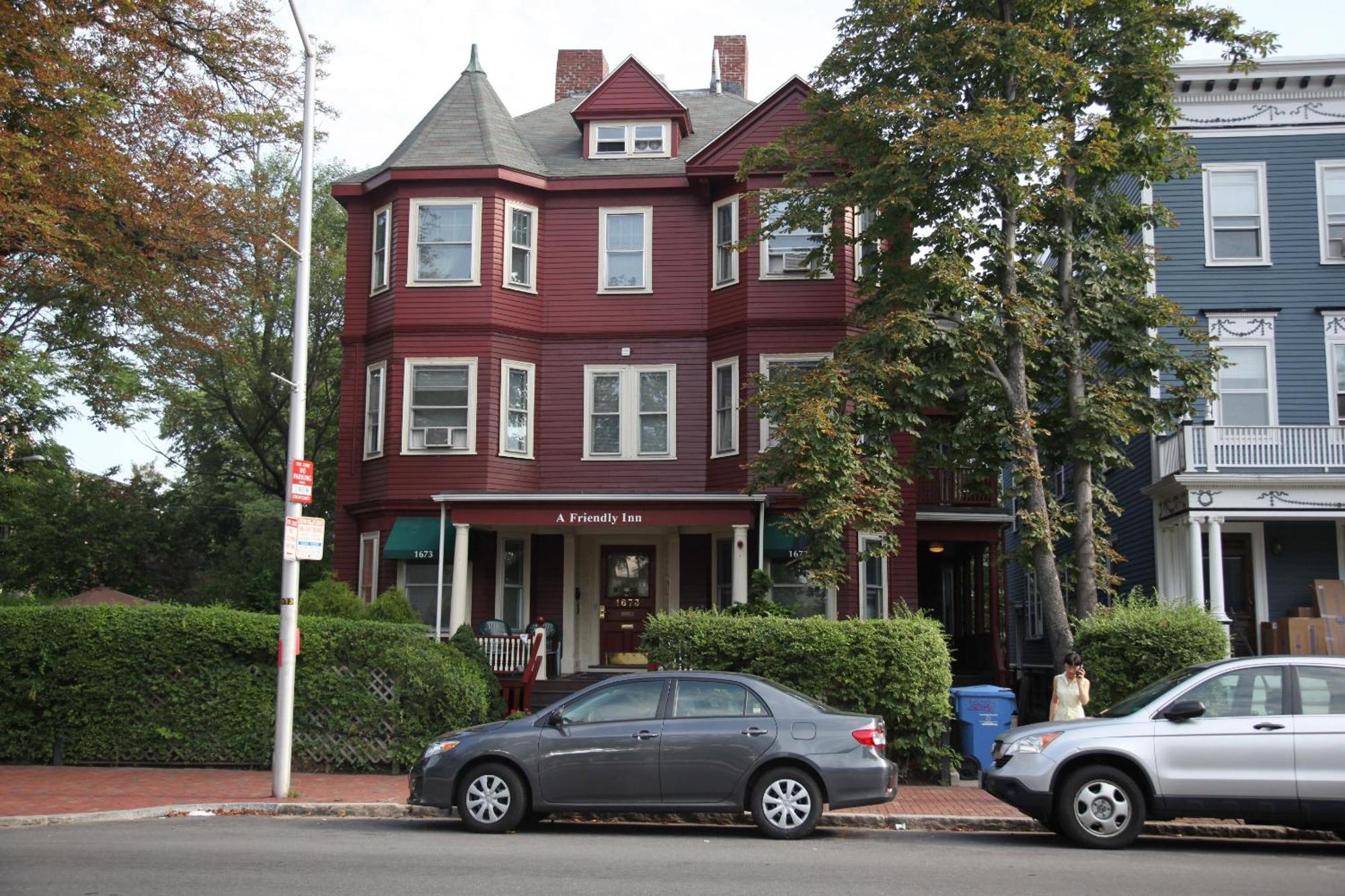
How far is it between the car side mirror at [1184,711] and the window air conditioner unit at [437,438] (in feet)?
48.5

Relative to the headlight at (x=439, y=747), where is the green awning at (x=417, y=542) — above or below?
above

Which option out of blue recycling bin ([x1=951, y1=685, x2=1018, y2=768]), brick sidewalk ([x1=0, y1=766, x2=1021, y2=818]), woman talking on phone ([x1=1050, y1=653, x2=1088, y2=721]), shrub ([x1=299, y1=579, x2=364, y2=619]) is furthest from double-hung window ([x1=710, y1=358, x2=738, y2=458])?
woman talking on phone ([x1=1050, y1=653, x2=1088, y2=721])

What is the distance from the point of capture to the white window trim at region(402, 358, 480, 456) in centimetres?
2297

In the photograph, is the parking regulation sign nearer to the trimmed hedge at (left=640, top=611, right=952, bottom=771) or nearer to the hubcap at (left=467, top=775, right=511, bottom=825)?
the hubcap at (left=467, top=775, right=511, bottom=825)

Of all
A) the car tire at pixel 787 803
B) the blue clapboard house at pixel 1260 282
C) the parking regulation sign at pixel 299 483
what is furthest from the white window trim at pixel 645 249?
the car tire at pixel 787 803

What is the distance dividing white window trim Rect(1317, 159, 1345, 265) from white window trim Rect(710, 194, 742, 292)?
1063 centimetres

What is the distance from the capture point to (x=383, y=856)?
10.3 m

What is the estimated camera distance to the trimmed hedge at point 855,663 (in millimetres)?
15102

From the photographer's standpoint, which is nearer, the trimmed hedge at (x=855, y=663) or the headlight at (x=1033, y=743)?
the headlight at (x=1033, y=743)

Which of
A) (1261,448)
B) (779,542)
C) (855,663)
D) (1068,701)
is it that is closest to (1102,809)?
(1068,701)

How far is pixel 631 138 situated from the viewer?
25297mm

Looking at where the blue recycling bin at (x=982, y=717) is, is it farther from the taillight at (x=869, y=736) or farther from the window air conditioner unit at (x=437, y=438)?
the window air conditioner unit at (x=437, y=438)

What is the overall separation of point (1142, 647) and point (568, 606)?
36.9 ft

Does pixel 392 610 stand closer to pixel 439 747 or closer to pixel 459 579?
pixel 459 579
